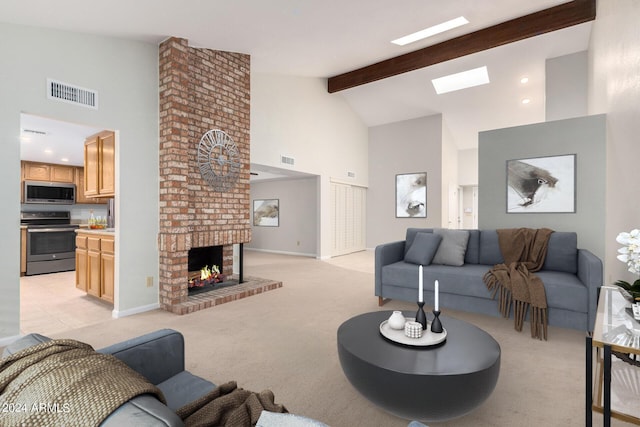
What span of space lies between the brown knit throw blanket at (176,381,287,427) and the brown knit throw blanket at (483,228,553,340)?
2766mm

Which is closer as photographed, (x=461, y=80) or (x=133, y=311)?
(x=133, y=311)

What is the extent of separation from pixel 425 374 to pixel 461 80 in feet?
23.1

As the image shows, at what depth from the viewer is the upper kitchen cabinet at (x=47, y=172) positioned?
6.05 m

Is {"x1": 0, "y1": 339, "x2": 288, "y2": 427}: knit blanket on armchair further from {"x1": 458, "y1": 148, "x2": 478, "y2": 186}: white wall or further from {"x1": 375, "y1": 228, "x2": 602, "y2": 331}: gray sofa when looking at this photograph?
{"x1": 458, "y1": 148, "x2": 478, "y2": 186}: white wall

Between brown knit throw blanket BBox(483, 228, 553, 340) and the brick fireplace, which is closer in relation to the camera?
brown knit throw blanket BBox(483, 228, 553, 340)

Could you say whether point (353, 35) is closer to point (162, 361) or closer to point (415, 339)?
point (415, 339)

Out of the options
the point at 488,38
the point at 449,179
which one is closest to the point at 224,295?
the point at 488,38

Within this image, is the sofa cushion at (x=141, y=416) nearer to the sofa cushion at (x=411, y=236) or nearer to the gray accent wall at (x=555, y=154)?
the sofa cushion at (x=411, y=236)

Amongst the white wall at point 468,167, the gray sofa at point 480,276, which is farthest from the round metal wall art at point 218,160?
the white wall at point 468,167

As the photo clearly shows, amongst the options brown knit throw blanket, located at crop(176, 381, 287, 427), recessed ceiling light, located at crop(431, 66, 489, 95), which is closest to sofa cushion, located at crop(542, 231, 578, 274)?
brown knit throw blanket, located at crop(176, 381, 287, 427)

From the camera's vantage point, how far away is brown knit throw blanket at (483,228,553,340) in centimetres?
288

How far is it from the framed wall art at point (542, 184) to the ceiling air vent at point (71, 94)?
507 centimetres

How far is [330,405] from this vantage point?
6.11ft

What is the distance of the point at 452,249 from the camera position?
3807 mm
